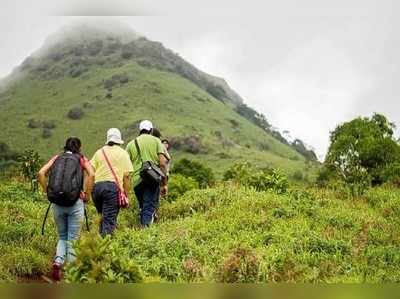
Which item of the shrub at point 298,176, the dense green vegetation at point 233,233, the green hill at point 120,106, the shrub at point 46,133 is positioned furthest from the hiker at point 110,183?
the shrub at point 46,133

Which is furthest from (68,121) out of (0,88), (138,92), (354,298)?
(354,298)

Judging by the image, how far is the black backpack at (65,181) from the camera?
8.78 metres

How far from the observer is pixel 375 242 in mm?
10320

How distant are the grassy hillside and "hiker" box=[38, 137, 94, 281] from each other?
60cm

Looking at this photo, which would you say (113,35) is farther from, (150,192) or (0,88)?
(150,192)

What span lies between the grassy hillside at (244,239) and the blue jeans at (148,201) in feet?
1.26

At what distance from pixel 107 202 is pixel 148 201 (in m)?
1.67

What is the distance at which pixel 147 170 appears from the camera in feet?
37.4

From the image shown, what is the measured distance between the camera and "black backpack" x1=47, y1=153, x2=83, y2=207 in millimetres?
8781

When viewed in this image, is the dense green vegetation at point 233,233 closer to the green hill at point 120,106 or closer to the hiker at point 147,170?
the hiker at point 147,170

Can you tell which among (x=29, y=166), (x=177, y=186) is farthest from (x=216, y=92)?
(x=177, y=186)

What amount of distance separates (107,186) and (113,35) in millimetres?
178150

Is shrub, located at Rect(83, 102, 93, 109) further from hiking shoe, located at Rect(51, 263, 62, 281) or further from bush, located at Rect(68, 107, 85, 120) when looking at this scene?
hiking shoe, located at Rect(51, 263, 62, 281)

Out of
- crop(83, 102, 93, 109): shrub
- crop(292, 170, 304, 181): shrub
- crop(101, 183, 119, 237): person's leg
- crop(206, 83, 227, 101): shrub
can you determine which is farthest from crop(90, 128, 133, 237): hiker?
crop(206, 83, 227, 101): shrub
